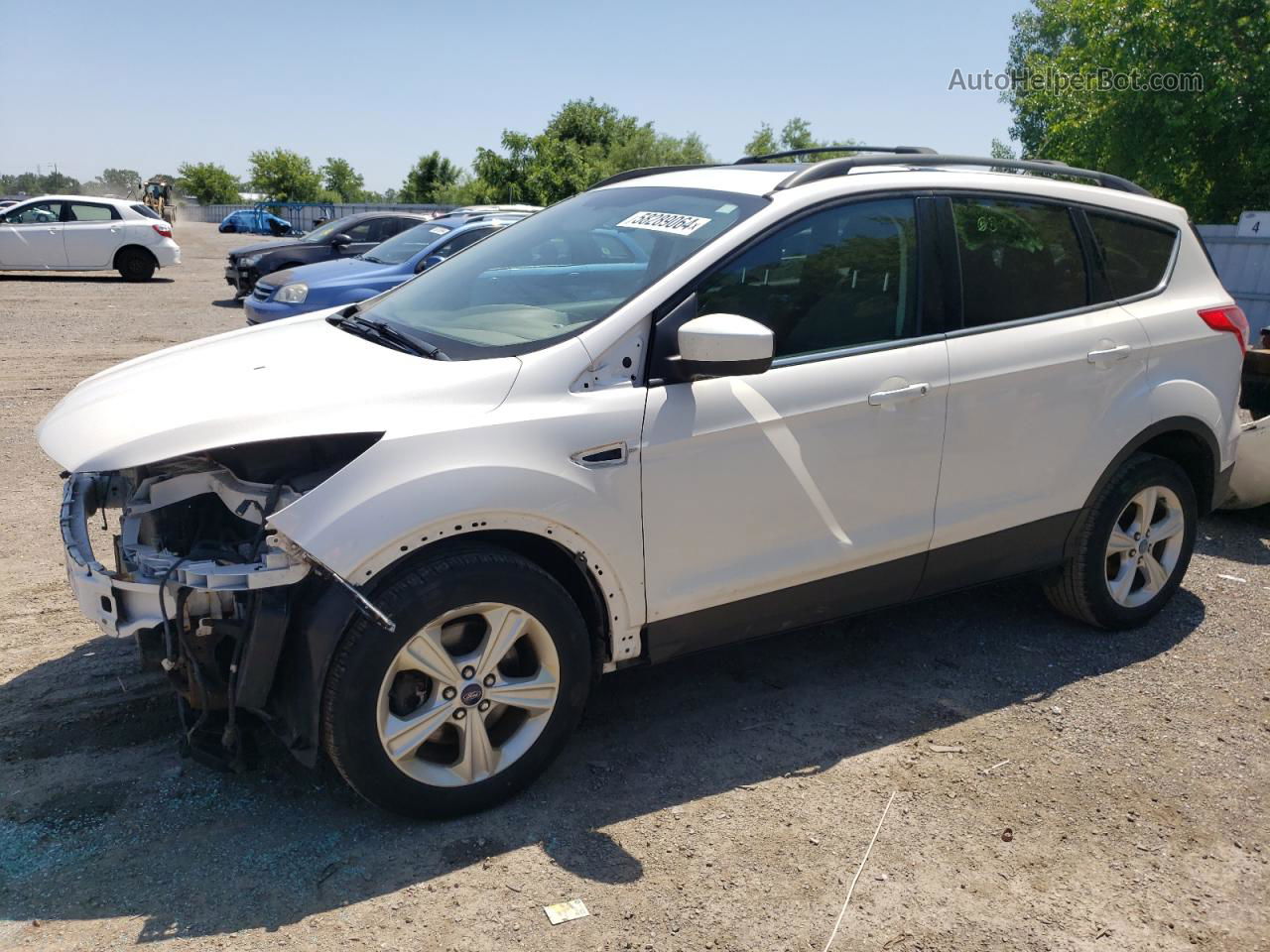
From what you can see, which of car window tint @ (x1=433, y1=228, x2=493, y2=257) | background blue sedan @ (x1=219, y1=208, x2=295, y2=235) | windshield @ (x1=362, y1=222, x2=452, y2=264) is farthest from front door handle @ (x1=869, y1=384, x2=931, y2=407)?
background blue sedan @ (x1=219, y1=208, x2=295, y2=235)

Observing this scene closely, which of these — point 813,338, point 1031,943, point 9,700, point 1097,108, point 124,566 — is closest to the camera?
point 1031,943

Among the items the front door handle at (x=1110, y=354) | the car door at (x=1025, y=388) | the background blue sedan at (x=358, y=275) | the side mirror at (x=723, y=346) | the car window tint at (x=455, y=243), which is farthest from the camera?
the car window tint at (x=455, y=243)

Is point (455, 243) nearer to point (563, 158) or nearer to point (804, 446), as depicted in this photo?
point (804, 446)

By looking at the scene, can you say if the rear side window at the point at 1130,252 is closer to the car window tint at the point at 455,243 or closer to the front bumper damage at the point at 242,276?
the car window tint at the point at 455,243

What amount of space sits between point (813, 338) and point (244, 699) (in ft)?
7.11

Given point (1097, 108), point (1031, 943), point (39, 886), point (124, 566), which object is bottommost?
point (1031, 943)

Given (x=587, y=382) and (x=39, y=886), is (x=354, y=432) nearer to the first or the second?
(x=587, y=382)

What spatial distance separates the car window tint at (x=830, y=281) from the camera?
355 cm

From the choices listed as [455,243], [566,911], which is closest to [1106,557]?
[566,911]

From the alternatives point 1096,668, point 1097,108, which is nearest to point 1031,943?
point 1096,668

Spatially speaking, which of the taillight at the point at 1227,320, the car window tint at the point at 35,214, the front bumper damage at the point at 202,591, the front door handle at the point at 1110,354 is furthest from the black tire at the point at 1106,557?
the car window tint at the point at 35,214

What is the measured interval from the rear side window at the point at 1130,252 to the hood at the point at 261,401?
2702 mm

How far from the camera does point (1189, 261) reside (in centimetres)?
473

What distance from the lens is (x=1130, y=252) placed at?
→ 456 centimetres
